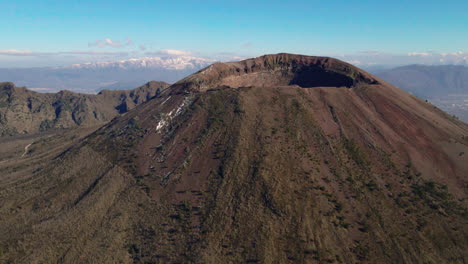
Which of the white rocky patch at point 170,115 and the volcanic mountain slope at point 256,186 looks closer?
the volcanic mountain slope at point 256,186

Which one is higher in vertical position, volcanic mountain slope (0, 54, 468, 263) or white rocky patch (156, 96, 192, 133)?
white rocky patch (156, 96, 192, 133)

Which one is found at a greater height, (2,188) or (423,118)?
(423,118)

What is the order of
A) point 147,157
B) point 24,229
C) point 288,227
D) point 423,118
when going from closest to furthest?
1. point 288,227
2. point 24,229
3. point 147,157
4. point 423,118

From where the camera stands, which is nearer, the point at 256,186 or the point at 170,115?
the point at 256,186

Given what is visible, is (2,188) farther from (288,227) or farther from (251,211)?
(288,227)

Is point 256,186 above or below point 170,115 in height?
below

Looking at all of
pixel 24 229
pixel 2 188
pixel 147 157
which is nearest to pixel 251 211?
pixel 147 157

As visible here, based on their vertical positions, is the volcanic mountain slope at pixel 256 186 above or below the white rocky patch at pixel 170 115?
below

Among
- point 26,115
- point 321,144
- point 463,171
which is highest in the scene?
point 321,144
